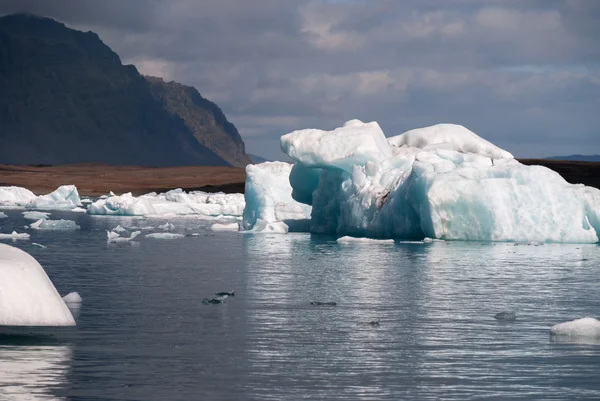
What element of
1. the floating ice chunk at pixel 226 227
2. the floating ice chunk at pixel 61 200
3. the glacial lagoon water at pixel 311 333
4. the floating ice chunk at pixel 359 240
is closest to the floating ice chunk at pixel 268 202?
the floating ice chunk at pixel 226 227

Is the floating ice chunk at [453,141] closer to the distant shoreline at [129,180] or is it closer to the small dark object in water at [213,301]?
the small dark object in water at [213,301]

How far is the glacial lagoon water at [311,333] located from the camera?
10.8 metres

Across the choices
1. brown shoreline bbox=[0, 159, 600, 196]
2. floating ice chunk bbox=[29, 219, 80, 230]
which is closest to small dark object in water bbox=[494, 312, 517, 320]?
floating ice chunk bbox=[29, 219, 80, 230]

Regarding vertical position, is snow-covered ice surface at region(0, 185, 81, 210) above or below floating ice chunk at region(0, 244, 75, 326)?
above

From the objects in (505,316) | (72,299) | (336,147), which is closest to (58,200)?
(336,147)

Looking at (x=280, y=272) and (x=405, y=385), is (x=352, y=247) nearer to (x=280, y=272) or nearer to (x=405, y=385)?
(x=280, y=272)

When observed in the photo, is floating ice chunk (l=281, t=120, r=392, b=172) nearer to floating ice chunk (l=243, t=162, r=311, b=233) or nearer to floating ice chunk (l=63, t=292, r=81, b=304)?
floating ice chunk (l=243, t=162, r=311, b=233)

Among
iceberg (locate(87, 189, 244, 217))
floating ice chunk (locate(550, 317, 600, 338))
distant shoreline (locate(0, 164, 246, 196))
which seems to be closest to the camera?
floating ice chunk (locate(550, 317, 600, 338))

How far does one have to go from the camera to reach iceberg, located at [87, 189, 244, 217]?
193 feet

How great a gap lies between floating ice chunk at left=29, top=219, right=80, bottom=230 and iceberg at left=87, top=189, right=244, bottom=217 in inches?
567

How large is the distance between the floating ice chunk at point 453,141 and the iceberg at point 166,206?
73.3ft

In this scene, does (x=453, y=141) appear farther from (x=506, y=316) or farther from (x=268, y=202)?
(x=506, y=316)

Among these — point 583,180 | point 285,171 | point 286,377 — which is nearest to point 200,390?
point 286,377

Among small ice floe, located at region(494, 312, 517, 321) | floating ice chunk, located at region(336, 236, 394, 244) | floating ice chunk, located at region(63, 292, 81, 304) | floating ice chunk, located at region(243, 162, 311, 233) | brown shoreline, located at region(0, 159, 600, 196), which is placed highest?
brown shoreline, located at region(0, 159, 600, 196)
